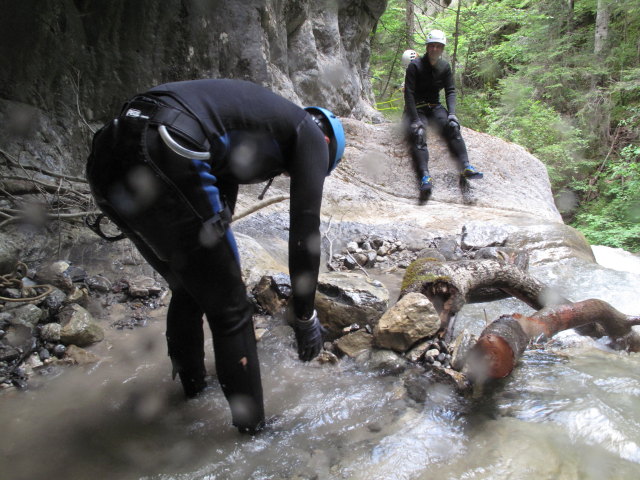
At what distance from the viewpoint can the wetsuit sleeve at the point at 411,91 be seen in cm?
655

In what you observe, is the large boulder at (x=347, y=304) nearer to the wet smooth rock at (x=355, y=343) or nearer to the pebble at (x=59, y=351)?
the wet smooth rock at (x=355, y=343)

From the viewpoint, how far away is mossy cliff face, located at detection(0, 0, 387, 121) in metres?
3.42

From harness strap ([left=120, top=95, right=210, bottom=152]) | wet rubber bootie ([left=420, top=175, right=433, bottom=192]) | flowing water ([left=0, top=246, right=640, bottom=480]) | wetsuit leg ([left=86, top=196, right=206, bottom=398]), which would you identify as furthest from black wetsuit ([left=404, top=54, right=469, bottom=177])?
harness strap ([left=120, top=95, right=210, bottom=152])

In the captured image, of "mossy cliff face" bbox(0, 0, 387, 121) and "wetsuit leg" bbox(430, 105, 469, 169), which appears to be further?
"wetsuit leg" bbox(430, 105, 469, 169)

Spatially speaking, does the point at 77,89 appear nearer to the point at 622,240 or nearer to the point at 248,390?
the point at 248,390

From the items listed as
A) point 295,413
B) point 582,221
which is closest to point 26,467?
point 295,413

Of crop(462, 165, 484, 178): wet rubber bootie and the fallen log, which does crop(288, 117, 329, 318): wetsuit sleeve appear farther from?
crop(462, 165, 484, 178): wet rubber bootie

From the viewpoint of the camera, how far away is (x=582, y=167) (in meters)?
11.3

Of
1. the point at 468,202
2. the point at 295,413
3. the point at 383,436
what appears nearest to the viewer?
the point at 383,436

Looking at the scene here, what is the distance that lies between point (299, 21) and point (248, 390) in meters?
7.04

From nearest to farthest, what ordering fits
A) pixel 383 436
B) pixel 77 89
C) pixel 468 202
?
pixel 383 436, pixel 77 89, pixel 468 202

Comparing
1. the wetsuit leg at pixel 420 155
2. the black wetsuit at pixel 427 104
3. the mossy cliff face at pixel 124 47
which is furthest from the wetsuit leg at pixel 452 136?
the mossy cliff face at pixel 124 47

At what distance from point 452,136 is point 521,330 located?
5.06 metres

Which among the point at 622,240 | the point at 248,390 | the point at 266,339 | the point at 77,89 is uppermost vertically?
the point at 77,89
